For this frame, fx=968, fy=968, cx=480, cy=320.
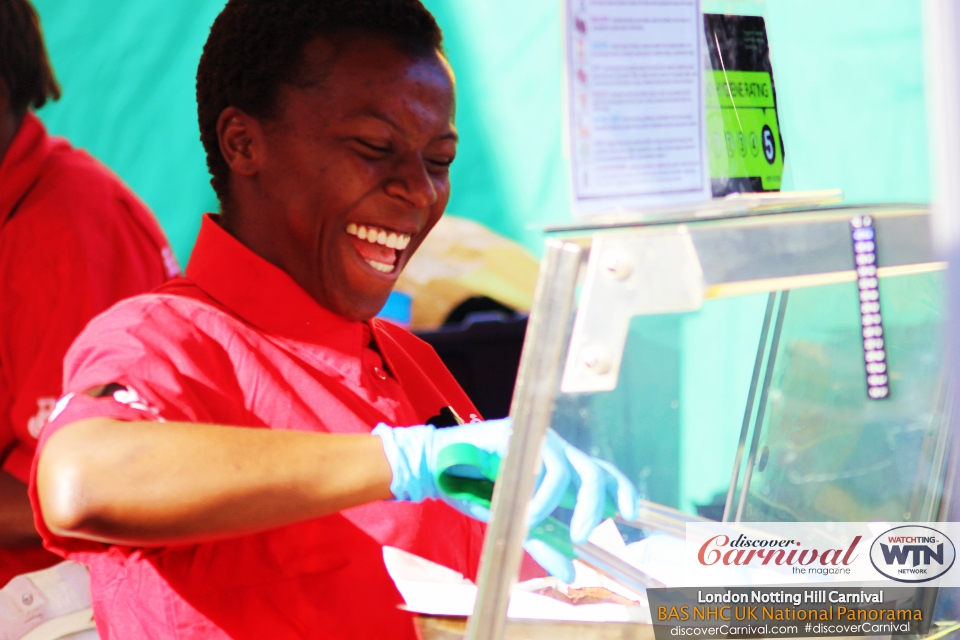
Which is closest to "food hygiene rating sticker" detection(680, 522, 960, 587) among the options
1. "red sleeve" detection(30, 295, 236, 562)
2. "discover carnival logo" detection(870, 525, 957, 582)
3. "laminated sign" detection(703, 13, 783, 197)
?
"discover carnival logo" detection(870, 525, 957, 582)

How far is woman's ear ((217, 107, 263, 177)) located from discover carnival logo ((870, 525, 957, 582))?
37.2 inches

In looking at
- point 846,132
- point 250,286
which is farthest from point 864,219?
point 846,132

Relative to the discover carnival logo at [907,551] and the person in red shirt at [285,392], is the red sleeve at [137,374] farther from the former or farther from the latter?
the discover carnival logo at [907,551]

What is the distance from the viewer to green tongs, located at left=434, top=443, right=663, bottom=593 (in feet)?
3.04

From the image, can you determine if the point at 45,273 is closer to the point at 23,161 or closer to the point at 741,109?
the point at 23,161

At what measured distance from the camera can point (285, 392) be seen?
122 centimetres

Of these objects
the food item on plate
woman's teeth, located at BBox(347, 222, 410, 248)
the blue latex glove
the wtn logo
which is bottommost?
the food item on plate

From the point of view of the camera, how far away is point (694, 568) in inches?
37.5

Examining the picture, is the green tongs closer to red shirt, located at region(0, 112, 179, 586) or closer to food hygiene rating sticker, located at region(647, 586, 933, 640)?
food hygiene rating sticker, located at region(647, 586, 933, 640)

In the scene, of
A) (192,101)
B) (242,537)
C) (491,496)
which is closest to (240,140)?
(242,537)

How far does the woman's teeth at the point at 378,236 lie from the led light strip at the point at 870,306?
2.24 feet

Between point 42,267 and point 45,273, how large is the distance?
15 millimetres

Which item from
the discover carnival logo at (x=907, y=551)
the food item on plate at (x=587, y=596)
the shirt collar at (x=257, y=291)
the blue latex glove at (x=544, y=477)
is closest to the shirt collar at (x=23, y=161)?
the shirt collar at (x=257, y=291)

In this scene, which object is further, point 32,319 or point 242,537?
point 32,319
